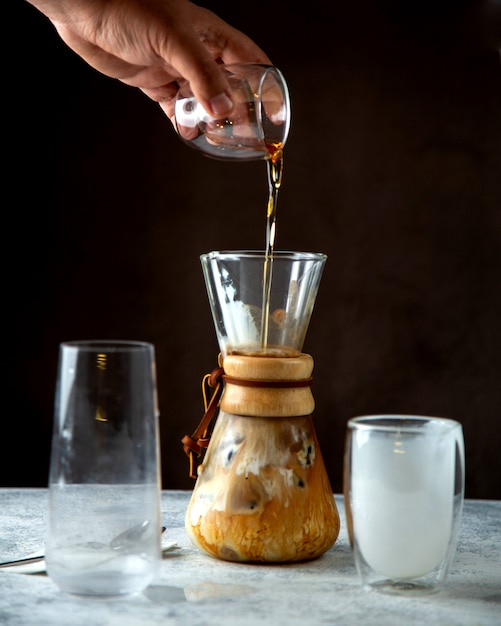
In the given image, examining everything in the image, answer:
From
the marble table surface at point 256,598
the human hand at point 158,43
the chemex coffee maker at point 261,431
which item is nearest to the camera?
the marble table surface at point 256,598

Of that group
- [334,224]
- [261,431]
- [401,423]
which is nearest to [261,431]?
[261,431]

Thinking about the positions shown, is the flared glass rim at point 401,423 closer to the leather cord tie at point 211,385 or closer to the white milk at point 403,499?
the white milk at point 403,499

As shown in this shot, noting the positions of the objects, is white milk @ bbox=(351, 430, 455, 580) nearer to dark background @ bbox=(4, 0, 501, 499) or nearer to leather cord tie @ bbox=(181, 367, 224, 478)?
leather cord tie @ bbox=(181, 367, 224, 478)

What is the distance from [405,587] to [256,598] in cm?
14

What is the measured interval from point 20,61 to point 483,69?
4.80ft

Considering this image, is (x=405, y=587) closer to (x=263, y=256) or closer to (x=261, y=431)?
(x=261, y=431)

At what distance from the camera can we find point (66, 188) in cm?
300

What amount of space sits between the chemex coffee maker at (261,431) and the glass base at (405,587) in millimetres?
111

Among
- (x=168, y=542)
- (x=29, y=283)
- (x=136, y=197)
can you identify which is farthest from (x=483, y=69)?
(x=168, y=542)

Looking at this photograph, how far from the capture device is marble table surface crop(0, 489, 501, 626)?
77 cm

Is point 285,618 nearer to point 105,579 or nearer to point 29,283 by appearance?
point 105,579

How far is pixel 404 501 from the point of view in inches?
32.1

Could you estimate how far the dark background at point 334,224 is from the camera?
3.01 metres

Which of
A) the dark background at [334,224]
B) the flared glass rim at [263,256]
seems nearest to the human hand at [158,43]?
the flared glass rim at [263,256]
